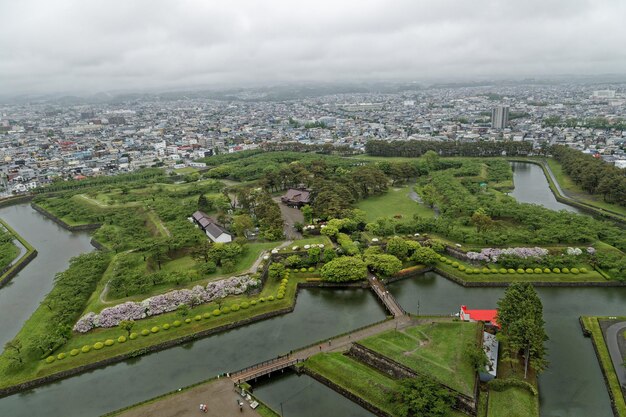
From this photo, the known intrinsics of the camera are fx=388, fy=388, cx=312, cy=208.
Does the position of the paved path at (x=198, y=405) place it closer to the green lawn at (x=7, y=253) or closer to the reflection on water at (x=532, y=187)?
the green lawn at (x=7, y=253)

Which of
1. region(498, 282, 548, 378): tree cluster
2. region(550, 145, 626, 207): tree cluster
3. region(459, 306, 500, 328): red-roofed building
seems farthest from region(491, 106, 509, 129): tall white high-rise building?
region(498, 282, 548, 378): tree cluster

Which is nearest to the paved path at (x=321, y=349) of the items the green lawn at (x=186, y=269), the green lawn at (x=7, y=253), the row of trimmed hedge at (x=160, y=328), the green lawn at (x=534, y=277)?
the row of trimmed hedge at (x=160, y=328)

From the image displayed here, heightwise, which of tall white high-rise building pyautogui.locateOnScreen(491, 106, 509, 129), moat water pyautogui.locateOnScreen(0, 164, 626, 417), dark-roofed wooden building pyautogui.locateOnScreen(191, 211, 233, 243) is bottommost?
moat water pyautogui.locateOnScreen(0, 164, 626, 417)

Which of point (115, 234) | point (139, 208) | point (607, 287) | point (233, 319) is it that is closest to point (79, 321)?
point (233, 319)

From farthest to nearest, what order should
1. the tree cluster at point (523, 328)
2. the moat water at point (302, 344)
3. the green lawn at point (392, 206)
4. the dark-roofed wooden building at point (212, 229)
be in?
the green lawn at point (392, 206), the dark-roofed wooden building at point (212, 229), the moat water at point (302, 344), the tree cluster at point (523, 328)

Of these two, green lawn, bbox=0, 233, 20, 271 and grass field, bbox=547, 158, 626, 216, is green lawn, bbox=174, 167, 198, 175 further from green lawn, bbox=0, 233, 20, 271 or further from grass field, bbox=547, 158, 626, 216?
grass field, bbox=547, 158, 626, 216

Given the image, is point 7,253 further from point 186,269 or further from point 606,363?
point 606,363
